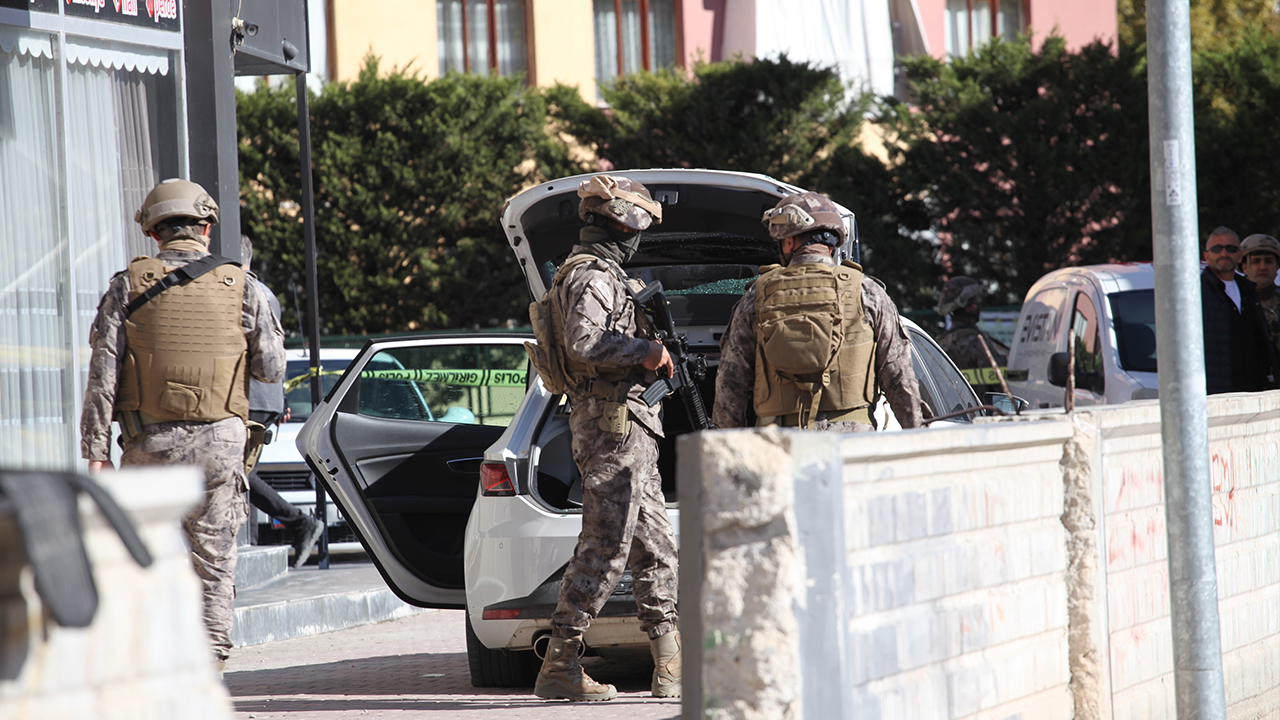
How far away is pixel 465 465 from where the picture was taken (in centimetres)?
618

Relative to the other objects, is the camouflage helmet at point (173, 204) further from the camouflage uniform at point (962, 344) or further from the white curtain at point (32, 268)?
the camouflage uniform at point (962, 344)

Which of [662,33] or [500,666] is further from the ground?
[662,33]

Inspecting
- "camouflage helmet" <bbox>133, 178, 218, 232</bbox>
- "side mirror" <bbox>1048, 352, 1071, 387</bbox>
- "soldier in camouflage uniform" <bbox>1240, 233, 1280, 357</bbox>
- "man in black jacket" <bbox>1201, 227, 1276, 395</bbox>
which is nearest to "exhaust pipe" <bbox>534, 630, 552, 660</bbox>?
"camouflage helmet" <bbox>133, 178, 218, 232</bbox>

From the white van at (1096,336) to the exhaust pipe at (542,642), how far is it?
4.43 meters

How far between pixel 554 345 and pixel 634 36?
18621 millimetres

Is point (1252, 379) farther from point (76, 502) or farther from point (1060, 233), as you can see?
point (1060, 233)

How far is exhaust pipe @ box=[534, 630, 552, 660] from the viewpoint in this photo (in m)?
5.26

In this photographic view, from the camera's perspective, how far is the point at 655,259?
20.1 ft

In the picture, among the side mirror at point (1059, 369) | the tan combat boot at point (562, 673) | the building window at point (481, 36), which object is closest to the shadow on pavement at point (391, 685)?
the tan combat boot at point (562, 673)

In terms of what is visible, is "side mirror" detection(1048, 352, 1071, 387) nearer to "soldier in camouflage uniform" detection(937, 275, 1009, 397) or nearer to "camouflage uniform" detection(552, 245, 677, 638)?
"soldier in camouflage uniform" detection(937, 275, 1009, 397)

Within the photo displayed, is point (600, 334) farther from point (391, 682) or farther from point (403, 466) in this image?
point (391, 682)

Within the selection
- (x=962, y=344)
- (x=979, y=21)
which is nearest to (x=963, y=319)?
(x=962, y=344)

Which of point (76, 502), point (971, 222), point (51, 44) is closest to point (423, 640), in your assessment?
point (51, 44)

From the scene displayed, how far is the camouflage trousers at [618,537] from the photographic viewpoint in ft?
16.3
